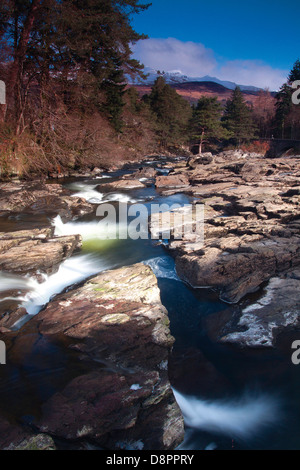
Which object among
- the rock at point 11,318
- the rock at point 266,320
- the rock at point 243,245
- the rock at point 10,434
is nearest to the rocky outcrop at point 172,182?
the rock at point 243,245

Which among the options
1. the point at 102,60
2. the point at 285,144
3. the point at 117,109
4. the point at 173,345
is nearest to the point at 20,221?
the point at 173,345

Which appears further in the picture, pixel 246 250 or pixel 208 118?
pixel 208 118

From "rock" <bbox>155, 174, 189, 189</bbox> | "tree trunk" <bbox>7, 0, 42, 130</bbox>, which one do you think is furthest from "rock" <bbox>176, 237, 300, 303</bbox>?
"tree trunk" <bbox>7, 0, 42, 130</bbox>

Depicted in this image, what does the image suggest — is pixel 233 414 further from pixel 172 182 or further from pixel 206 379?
pixel 172 182

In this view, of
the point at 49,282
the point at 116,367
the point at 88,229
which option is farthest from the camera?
the point at 88,229

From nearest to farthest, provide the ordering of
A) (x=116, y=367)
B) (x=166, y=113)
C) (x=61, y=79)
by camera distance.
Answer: (x=116, y=367)
(x=61, y=79)
(x=166, y=113)

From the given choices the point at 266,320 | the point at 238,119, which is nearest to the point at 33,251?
the point at 266,320

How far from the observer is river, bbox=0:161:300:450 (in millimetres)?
2832

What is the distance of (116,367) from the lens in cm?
321

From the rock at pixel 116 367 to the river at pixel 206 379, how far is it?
24 centimetres

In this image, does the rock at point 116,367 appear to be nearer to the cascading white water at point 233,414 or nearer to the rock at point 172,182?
the cascading white water at point 233,414

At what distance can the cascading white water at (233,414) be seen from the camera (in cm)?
293

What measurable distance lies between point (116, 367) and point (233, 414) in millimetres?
1496

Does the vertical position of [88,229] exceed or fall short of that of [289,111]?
it falls short
